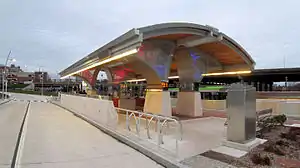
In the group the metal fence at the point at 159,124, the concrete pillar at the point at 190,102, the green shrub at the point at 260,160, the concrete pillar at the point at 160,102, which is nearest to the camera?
the green shrub at the point at 260,160

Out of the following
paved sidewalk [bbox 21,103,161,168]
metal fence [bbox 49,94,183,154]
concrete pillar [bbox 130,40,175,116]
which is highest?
concrete pillar [bbox 130,40,175,116]

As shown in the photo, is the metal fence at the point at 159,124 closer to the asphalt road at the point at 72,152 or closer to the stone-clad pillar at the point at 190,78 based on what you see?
the asphalt road at the point at 72,152

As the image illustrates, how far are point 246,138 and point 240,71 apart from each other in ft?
30.1

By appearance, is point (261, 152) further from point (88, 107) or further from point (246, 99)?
point (88, 107)

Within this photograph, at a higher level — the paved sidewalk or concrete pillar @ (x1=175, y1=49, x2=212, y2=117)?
concrete pillar @ (x1=175, y1=49, x2=212, y2=117)

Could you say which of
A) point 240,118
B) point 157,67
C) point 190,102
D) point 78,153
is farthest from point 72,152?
point 190,102

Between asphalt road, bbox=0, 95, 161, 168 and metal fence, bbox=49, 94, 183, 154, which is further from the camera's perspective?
metal fence, bbox=49, 94, 183, 154

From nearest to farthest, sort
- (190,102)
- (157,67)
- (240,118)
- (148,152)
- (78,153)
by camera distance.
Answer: (148,152) < (78,153) < (240,118) < (157,67) < (190,102)

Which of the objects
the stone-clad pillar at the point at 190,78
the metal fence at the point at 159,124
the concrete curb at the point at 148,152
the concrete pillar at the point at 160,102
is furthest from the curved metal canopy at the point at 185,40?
the concrete curb at the point at 148,152

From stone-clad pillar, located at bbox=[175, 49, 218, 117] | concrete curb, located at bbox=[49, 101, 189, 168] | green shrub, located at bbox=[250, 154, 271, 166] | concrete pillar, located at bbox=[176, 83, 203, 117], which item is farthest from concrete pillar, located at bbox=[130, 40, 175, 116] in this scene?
green shrub, located at bbox=[250, 154, 271, 166]

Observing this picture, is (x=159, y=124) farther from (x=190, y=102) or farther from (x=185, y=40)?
(x=190, y=102)

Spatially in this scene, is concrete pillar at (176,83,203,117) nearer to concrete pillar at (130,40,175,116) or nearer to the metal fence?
concrete pillar at (130,40,175,116)

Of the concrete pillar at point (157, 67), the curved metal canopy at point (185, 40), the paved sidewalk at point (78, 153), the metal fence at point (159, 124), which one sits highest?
the curved metal canopy at point (185, 40)

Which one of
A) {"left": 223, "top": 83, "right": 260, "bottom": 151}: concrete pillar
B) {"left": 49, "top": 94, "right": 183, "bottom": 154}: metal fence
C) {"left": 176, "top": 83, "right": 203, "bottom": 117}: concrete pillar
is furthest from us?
{"left": 176, "top": 83, "right": 203, "bottom": 117}: concrete pillar
